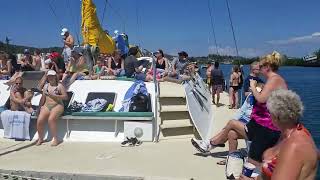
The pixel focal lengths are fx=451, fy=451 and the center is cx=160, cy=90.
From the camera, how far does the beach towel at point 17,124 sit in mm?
9711

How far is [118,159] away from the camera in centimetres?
798

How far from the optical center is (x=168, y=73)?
12.7 meters

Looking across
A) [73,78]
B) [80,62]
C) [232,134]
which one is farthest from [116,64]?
[232,134]

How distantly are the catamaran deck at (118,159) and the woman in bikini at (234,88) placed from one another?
20.4ft

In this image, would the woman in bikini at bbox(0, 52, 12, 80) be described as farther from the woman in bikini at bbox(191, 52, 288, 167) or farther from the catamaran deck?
the woman in bikini at bbox(191, 52, 288, 167)

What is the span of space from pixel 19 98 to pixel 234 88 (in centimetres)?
802

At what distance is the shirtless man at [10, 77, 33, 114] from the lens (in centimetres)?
984

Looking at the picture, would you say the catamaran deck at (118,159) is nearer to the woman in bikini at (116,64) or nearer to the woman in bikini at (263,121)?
the woman in bikini at (263,121)

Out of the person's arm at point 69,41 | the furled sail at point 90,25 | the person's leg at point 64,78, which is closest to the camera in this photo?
the person's leg at point 64,78

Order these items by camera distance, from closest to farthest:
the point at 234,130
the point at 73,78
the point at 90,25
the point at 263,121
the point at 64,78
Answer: the point at 263,121 → the point at 234,130 → the point at 64,78 → the point at 73,78 → the point at 90,25

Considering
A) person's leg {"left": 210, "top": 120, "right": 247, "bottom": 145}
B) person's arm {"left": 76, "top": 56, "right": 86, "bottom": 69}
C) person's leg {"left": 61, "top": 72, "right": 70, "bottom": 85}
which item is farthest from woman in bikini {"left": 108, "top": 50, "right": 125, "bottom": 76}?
person's leg {"left": 210, "top": 120, "right": 247, "bottom": 145}

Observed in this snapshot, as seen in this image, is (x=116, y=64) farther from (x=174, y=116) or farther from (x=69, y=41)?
(x=174, y=116)

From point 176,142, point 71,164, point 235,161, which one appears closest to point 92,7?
point 176,142

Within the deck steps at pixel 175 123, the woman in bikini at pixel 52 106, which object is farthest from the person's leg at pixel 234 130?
the woman in bikini at pixel 52 106
